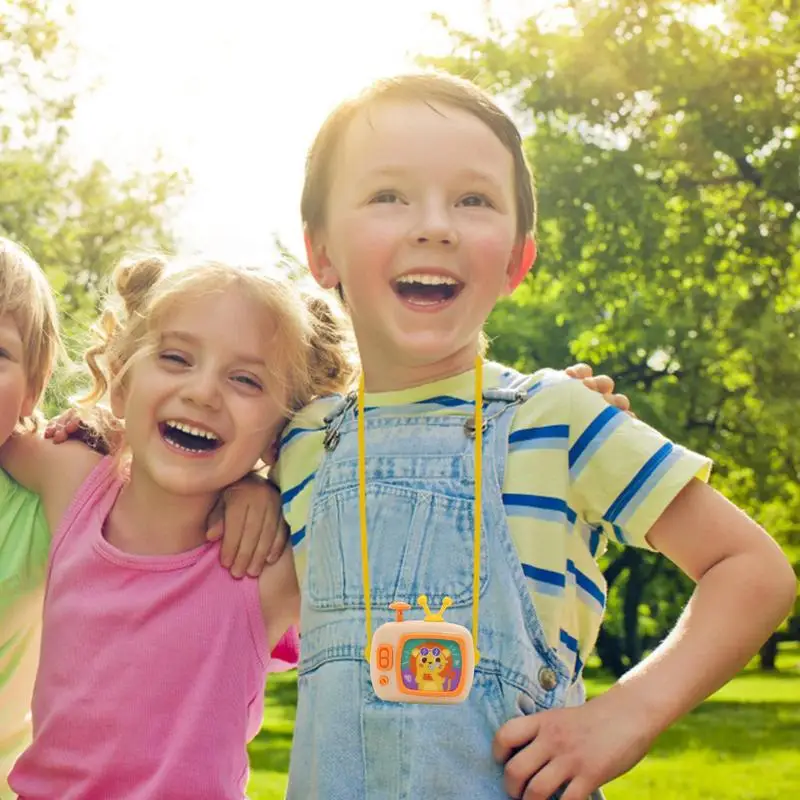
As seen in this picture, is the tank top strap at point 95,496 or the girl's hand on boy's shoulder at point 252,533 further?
the tank top strap at point 95,496

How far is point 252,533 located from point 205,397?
0.33 m

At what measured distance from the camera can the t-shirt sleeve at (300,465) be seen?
274 cm

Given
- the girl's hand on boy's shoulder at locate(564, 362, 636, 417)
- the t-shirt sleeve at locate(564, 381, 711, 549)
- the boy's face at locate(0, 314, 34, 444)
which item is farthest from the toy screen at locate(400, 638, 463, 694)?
the boy's face at locate(0, 314, 34, 444)

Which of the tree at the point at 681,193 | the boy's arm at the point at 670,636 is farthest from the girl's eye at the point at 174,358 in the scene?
the tree at the point at 681,193

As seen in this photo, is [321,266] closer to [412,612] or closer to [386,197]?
[386,197]

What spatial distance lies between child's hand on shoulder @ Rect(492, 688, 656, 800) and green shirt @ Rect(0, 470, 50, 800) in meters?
1.46

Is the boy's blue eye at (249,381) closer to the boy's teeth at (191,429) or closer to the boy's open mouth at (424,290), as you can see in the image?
the boy's teeth at (191,429)

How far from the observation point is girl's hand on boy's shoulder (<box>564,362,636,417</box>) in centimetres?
248

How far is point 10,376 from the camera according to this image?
309 cm

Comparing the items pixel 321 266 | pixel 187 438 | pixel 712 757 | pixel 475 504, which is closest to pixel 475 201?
pixel 321 266

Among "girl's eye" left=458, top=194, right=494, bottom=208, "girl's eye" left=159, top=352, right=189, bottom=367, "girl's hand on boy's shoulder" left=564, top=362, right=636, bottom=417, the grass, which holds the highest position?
"girl's eye" left=458, top=194, right=494, bottom=208

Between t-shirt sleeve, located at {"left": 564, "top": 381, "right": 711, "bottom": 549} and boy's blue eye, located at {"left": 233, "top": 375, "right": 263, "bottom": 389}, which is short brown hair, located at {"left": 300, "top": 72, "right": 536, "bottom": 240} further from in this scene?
t-shirt sleeve, located at {"left": 564, "top": 381, "right": 711, "bottom": 549}

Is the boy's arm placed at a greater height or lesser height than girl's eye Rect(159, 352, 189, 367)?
lesser

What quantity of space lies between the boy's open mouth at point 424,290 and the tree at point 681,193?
11191mm
